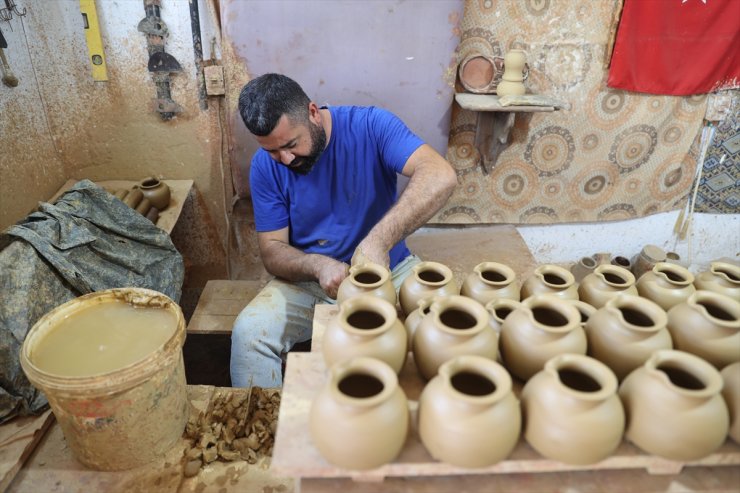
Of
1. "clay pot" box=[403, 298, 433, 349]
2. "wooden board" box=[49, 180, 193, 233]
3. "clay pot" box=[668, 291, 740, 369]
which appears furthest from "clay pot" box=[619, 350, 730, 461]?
"wooden board" box=[49, 180, 193, 233]

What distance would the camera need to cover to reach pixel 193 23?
9.07 feet

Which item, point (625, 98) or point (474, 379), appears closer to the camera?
point (474, 379)

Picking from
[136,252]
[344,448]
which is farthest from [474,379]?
[136,252]

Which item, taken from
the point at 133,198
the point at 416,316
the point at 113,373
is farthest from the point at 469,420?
the point at 133,198

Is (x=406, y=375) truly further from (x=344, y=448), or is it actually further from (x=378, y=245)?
(x=378, y=245)

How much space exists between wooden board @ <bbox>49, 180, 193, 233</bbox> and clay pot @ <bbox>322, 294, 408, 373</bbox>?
6.10 feet

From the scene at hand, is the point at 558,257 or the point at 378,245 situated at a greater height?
the point at 378,245

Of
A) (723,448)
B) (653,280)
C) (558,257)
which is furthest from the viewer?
(558,257)

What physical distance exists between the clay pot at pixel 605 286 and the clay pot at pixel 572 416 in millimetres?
444

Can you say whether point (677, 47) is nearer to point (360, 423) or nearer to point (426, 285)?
point (426, 285)

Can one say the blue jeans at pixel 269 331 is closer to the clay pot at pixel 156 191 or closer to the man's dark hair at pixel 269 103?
the man's dark hair at pixel 269 103

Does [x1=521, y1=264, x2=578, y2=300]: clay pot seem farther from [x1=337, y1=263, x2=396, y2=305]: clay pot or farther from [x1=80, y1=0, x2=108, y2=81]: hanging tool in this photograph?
[x1=80, y1=0, x2=108, y2=81]: hanging tool

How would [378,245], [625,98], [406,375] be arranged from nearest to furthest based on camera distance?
[406,375]
[378,245]
[625,98]

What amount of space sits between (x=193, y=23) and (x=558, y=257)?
298 centimetres
